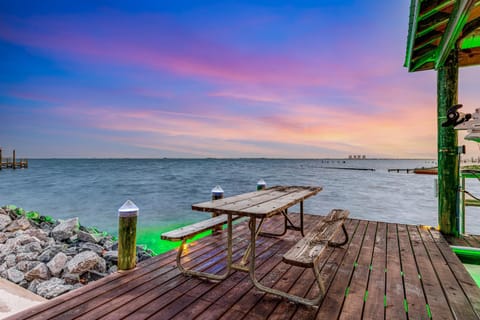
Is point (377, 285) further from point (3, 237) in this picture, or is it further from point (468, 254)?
point (3, 237)

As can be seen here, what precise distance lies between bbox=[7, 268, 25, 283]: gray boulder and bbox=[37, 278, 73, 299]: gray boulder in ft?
1.65

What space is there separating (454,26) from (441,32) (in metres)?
1.14

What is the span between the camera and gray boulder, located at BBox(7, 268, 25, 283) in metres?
3.45

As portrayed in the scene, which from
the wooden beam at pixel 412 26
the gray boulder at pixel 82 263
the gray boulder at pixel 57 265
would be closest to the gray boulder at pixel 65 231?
the gray boulder at pixel 57 265

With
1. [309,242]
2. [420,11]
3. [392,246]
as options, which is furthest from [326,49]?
[309,242]

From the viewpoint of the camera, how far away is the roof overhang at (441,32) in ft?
9.14

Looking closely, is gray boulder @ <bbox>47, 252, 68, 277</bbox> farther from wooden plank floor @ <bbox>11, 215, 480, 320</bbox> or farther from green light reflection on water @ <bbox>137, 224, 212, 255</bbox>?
green light reflection on water @ <bbox>137, 224, 212, 255</bbox>

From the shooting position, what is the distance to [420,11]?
10.3 ft

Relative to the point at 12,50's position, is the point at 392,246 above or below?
below

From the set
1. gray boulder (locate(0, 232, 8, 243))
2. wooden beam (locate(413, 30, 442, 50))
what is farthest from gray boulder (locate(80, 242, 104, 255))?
wooden beam (locate(413, 30, 442, 50))

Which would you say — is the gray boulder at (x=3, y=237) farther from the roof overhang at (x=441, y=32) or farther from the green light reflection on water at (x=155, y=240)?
the roof overhang at (x=441, y=32)

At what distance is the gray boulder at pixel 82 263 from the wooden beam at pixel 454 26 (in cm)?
558

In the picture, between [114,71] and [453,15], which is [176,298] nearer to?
[453,15]

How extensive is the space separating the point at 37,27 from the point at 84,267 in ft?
50.0
